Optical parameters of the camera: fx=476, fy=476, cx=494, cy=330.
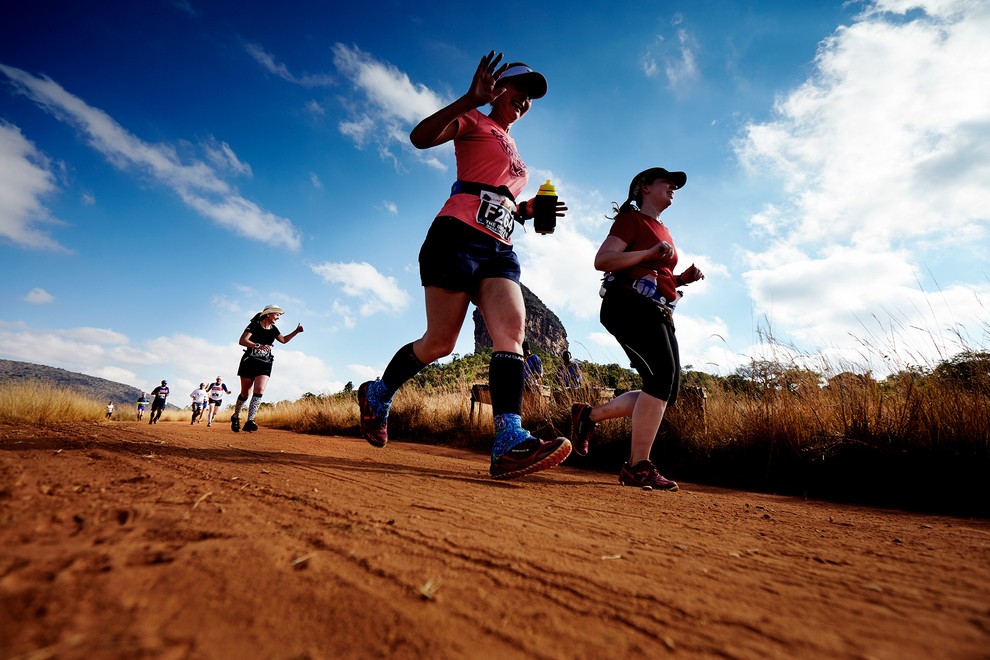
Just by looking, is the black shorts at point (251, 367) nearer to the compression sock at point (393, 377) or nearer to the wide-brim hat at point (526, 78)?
the compression sock at point (393, 377)

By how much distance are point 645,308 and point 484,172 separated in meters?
1.48

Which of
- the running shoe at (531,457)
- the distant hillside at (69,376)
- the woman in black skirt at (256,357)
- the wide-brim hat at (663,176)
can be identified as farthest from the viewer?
the distant hillside at (69,376)

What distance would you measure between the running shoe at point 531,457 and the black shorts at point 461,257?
3.25 ft

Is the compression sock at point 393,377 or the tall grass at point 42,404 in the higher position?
the compression sock at point 393,377

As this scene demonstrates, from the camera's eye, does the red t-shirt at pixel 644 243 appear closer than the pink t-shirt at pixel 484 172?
No

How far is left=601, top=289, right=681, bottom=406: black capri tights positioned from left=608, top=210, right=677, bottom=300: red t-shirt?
0.54ft

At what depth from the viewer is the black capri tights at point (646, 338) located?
129 inches

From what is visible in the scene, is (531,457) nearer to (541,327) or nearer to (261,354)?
(261,354)

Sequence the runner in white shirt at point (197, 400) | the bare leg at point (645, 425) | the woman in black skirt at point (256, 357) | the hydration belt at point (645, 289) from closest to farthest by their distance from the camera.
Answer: the bare leg at point (645, 425) < the hydration belt at point (645, 289) < the woman in black skirt at point (256, 357) < the runner in white shirt at point (197, 400)

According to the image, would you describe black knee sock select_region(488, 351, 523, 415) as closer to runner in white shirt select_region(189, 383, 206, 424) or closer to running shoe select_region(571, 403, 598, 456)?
running shoe select_region(571, 403, 598, 456)

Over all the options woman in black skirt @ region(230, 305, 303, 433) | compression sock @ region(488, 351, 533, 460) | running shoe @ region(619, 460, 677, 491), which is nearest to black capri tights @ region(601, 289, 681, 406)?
running shoe @ region(619, 460, 677, 491)

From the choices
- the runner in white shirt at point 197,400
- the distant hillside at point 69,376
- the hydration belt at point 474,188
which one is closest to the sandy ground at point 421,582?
the hydration belt at point 474,188

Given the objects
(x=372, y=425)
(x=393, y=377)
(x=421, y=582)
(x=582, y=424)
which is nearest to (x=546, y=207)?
(x=393, y=377)

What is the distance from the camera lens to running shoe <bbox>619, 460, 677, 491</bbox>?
3.15 metres
